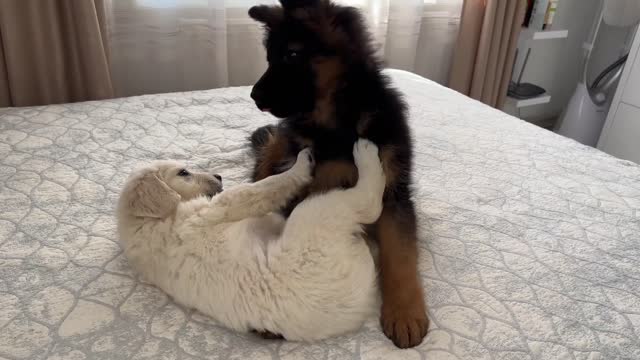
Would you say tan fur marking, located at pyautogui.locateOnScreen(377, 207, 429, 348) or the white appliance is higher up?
tan fur marking, located at pyautogui.locateOnScreen(377, 207, 429, 348)

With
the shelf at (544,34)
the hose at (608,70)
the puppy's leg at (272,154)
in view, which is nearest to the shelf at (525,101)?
the hose at (608,70)

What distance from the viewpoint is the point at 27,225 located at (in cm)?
117

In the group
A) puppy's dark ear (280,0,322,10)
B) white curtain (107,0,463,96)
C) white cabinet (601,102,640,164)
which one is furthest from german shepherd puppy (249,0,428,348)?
white cabinet (601,102,640,164)

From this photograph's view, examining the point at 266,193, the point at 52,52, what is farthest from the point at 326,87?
the point at 52,52

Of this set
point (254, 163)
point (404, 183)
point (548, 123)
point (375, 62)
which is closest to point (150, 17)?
point (254, 163)

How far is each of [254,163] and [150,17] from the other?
3.97 feet

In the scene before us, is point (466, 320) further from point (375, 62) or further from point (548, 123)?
point (548, 123)

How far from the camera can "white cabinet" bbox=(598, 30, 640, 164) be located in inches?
111

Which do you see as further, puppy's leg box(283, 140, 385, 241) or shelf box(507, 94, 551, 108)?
shelf box(507, 94, 551, 108)

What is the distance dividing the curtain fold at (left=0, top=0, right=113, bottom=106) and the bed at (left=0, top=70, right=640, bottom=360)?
0.32 metres

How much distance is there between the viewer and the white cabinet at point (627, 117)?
2821mm

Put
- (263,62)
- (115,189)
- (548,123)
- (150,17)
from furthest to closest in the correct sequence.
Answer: (548,123) < (263,62) < (150,17) < (115,189)

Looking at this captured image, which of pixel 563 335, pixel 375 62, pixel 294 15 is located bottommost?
pixel 563 335

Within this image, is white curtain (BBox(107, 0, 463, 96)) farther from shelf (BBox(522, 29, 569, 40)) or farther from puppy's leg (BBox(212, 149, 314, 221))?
puppy's leg (BBox(212, 149, 314, 221))
